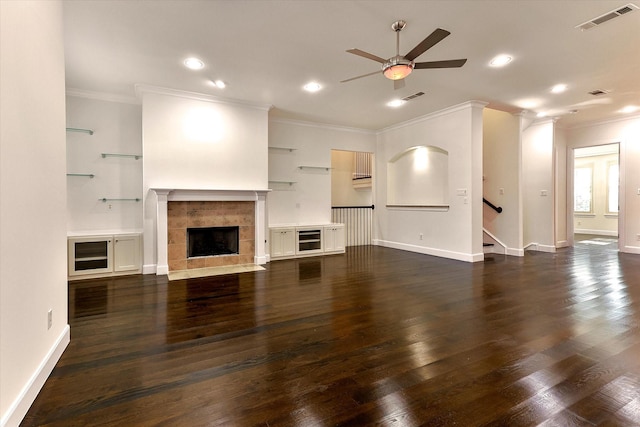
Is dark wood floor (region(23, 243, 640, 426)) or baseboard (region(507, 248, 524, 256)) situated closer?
dark wood floor (region(23, 243, 640, 426))

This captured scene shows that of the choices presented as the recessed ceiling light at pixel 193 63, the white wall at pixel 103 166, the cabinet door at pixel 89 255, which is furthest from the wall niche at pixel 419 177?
the cabinet door at pixel 89 255

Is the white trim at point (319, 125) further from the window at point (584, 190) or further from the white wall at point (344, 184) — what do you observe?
the window at point (584, 190)

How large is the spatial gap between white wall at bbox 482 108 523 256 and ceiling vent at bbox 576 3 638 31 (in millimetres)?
3501

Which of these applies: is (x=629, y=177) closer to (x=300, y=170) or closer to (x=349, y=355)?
(x=300, y=170)

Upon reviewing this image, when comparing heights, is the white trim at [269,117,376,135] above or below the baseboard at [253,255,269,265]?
above

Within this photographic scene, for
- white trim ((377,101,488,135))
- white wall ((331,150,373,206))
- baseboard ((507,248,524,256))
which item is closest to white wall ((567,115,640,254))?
baseboard ((507,248,524,256))

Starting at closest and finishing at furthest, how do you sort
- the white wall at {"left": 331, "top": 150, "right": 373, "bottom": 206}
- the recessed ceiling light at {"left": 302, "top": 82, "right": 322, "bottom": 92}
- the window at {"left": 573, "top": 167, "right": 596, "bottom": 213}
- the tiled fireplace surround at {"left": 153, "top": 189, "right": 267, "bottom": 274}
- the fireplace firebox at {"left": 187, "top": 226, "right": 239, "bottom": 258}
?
the recessed ceiling light at {"left": 302, "top": 82, "right": 322, "bottom": 92} → the tiled fireplace surround at {"left": 153, "top": 189, "right": 267, "bottom": 274} → the fireplace firebox at {"left": 187, "top": 226, "right": 239, "bottom": 258} → the white wall at {"left": 331, "top": 150, "right": 373, "bottom": 206} → the window at {"left": 573, "top": 167, "right": 596, "bottom": 213}

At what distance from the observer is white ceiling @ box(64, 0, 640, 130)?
2889 millimetres

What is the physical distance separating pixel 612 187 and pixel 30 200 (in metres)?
13.8

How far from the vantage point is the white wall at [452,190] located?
5742 millimetres

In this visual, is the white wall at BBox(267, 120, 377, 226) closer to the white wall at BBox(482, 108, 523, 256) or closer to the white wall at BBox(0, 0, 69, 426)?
the white wall at BBox(482, 108, 523, 256)

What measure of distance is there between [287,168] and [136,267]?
3472 mm

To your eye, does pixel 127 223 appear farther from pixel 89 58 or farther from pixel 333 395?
pixel 333 395

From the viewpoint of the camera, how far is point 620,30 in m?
3.24
